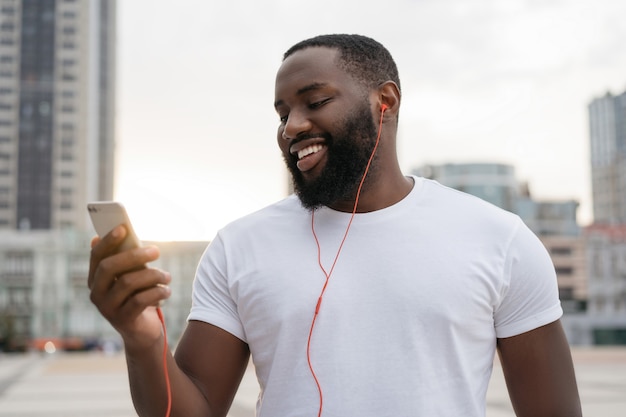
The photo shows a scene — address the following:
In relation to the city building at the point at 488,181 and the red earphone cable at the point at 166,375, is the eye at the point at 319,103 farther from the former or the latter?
the city building at the point at 488,181

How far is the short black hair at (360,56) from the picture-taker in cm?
201

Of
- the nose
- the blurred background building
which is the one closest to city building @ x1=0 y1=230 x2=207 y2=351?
the blurred background building

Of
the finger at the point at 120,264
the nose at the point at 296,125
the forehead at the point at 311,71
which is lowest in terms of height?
the finger at the point at 120,264

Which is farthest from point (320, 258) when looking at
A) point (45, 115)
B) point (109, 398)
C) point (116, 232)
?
point (45, 115)

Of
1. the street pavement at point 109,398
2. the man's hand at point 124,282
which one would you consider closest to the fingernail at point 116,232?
the man's hand at point 124,282

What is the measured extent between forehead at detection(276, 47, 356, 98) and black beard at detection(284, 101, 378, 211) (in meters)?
0.11

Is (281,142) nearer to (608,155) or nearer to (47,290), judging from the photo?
(47,290)

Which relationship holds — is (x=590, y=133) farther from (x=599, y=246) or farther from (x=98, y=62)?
(x=98, y=62)

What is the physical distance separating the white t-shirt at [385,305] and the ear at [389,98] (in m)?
0.31

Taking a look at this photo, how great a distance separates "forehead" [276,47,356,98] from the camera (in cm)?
195

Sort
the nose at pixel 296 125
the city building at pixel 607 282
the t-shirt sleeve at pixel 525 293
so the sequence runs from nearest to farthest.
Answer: the t-shirt sleeve at pixel 525 293 → the nose at pixel 296 125 → the city building at pixel 607 282

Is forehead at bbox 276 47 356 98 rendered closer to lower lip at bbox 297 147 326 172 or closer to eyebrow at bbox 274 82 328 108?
eyebrow at bbox 274 82 328 108

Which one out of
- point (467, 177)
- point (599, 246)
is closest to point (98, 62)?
point (467, 177)

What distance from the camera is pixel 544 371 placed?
72.4 inches
